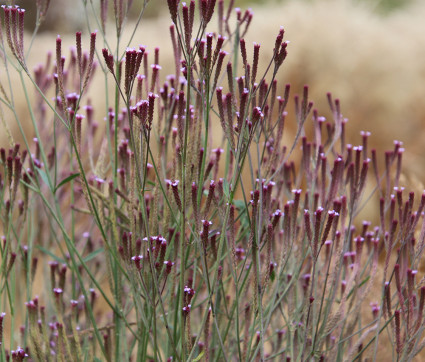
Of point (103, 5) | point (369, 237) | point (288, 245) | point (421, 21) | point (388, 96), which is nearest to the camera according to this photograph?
point (288, 245)

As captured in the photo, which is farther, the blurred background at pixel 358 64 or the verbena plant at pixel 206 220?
the blurred background at pixel 358 64

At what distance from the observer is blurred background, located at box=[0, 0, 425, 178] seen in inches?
97.7

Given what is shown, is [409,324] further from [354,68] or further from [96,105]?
[96,105]

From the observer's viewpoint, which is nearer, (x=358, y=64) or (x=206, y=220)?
(x=206, y=220)

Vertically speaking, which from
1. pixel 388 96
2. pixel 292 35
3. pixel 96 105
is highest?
pixel 292 35

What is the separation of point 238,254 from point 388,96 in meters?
1.56

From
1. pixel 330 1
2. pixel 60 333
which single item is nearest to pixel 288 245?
pixel 60 333

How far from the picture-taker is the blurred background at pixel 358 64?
2.48 meters

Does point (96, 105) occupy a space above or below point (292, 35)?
below

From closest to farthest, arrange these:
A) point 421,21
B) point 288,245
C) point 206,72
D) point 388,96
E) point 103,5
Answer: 1. point 206,72
2. point 288,245
3. point 103,5
4. point 388,96
5. point 421,21

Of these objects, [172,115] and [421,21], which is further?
[421,21]

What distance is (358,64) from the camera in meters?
2.55

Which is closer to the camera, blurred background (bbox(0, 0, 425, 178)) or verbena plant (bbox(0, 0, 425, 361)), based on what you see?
verbena plant (bbox(0, 0, 425, 361))

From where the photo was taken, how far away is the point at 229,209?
80cm
